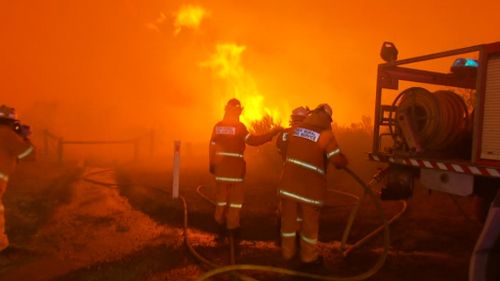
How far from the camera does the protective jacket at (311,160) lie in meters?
4.80

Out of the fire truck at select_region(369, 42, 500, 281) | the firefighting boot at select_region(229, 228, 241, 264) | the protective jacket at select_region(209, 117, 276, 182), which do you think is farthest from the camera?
the protective jacket at select_region(209, 117, 276, 182)

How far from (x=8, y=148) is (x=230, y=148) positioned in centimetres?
303

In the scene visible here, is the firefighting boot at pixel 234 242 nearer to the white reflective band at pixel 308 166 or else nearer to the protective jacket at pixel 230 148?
the protective jacket at pixel 230 148

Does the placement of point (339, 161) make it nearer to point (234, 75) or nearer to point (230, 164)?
point (230, 164)

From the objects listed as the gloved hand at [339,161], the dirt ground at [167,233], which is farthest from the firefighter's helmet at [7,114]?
the gloved hand at [339,161]

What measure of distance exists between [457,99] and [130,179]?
8341 millimetres

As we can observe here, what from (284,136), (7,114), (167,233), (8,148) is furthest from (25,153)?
(284,136)

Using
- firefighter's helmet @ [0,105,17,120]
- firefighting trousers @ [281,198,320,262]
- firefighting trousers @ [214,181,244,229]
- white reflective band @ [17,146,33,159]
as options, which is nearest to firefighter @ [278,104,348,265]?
firefighting trousers @ [281,198,320,262]

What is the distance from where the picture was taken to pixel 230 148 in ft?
21.2

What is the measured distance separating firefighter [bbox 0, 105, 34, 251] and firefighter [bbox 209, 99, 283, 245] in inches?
104

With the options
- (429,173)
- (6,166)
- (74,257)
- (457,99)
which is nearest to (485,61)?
(457,99)

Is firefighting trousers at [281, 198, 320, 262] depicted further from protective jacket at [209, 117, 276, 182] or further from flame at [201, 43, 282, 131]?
flame at [201, 43, 282, 131]

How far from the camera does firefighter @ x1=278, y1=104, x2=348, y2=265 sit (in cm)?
480

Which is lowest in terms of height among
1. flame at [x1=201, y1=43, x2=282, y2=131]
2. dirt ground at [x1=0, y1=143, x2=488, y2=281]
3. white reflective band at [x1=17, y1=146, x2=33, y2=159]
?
dirt ground at [x1=0, y1=143, x2=488, y2=281]
